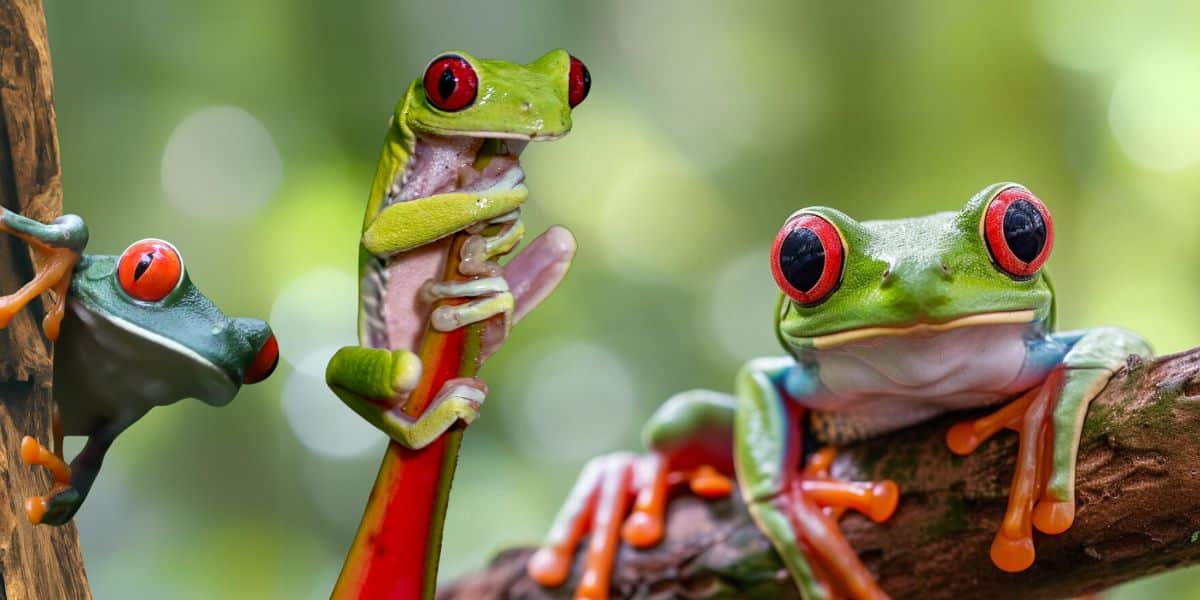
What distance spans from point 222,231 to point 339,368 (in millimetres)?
1035

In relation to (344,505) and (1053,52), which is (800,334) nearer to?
(344,505)

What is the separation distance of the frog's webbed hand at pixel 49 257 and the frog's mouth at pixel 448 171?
27 centimetres

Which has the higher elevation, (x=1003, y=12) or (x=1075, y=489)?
(x=1003, y=12)

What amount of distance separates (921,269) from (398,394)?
0.56m

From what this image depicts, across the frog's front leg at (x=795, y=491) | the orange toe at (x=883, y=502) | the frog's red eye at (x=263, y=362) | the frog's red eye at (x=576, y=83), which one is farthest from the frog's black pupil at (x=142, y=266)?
the orange toe at (x=883, y=502)

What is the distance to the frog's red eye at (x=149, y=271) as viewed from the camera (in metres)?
0.82

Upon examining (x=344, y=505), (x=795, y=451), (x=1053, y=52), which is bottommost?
(x=344, y=505)

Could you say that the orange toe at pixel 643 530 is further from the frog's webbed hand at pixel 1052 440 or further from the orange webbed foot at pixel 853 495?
the frog's webbed hand at pixel 1052 440

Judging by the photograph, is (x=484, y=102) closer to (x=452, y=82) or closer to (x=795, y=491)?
(x=452, y=82)

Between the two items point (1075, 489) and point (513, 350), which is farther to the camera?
point (513, 350)

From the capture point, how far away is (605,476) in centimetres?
157

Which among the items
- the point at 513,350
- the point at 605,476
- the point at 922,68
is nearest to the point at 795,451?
the point at 605,476

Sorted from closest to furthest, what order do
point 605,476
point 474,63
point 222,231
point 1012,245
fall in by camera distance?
point 474,63 → point 1012,245 → point 605,476 → point 222,231

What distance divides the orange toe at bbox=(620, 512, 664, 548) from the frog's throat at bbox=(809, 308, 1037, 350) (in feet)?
1.61
